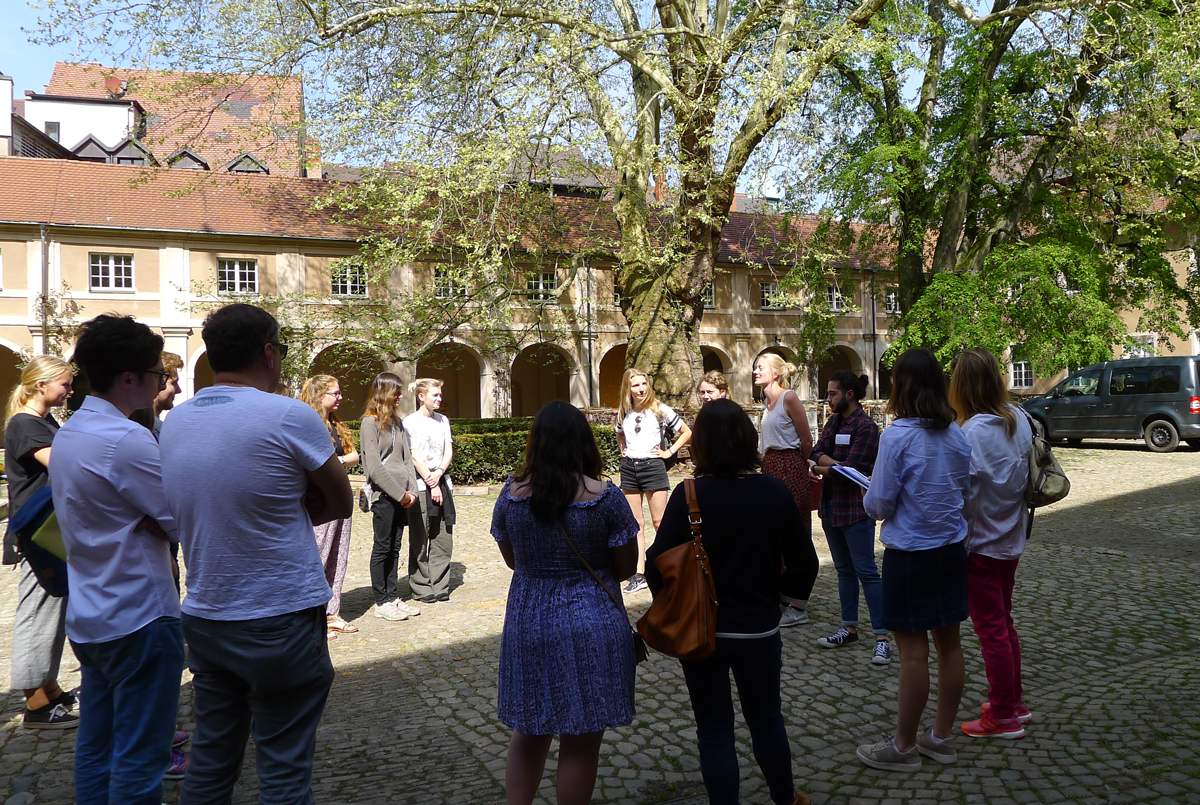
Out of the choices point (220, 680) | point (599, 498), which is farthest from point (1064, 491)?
point (220, 680)

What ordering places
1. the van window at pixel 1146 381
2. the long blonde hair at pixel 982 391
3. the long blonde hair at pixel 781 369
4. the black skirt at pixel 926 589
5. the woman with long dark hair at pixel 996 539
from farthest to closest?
the van window at pixel 1146 381, the long blonde hair at pixel 781 369, the long blonde hair at pixel 982 391, the woman with long dark hair at pixel 996 539, the black skirt at pixel 926 589

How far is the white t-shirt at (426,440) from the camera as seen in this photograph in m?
7.08

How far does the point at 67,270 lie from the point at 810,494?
27.5 m

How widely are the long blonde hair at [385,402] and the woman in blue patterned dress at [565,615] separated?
12.5 feet

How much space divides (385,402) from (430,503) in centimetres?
95

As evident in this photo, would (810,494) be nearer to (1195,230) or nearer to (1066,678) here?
(1066,678)

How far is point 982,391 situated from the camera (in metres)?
4.13

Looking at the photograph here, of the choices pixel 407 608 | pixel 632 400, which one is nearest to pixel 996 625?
pixel 632 400

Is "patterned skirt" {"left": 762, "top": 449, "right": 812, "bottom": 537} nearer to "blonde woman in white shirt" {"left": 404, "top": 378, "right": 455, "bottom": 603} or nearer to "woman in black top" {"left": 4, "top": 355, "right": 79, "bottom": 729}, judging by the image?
"blonde woman in white shirt" {"left": 404, "top": 378, "right": 455, "bottom": 603}

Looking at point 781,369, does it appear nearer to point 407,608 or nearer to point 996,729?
point 996,729

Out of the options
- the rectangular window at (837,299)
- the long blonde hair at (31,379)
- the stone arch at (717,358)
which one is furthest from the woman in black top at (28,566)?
the stone arch at (717,358)

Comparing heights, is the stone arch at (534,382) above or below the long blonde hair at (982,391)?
below

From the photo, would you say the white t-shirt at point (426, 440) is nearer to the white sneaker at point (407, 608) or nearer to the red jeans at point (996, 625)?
the white sneaker at point (407, 608)

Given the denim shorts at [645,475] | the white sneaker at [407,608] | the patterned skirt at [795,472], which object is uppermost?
the patterned skirt at [795,472]
